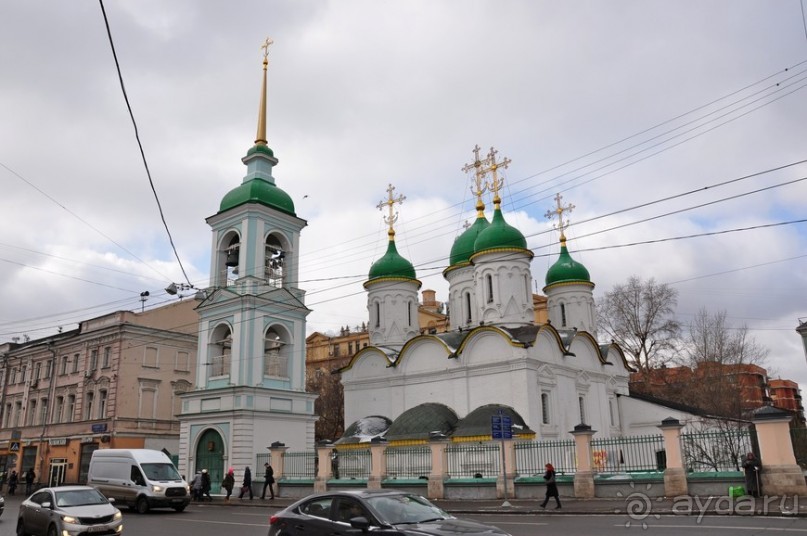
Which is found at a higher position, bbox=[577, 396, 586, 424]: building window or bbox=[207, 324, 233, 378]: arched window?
bbox=[207, 324, 233, 378]: arched window

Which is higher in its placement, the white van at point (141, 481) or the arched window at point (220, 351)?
the arched window at point (220, 351)

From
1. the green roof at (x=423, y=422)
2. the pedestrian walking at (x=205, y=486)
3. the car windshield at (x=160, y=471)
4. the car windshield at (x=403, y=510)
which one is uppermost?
the green roof at (x=423, y=422)

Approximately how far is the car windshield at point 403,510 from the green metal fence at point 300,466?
55.0 feet

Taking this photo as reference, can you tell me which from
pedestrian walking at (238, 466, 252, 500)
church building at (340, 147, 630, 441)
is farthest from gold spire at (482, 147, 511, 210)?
pedestrian walking at (238, 466, 252, 500)

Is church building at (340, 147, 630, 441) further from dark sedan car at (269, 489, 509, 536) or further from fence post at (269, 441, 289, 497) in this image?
dark sedan car at (269, 489, 509, 536)

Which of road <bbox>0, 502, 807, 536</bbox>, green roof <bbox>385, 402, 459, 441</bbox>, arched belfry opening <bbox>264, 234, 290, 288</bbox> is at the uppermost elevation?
arched belfry opening <bbox>264, 234, 290, 288</bbox>

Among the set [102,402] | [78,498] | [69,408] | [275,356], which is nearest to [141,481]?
[78,498]

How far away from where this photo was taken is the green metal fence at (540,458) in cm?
2072

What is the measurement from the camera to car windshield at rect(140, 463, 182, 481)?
1867 cm

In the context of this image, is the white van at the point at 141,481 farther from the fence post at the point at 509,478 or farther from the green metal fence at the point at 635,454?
the green metal fence at the point at 635,454

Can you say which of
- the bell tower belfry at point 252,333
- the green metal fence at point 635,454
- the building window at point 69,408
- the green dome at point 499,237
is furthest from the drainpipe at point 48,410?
the green metal fence at point 635,454

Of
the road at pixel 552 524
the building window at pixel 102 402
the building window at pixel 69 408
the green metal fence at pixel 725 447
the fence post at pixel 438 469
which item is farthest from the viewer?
the building window at pixel 69 408

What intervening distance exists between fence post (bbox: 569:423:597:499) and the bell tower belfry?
1286 cm

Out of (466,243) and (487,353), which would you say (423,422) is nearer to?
(487,353)
